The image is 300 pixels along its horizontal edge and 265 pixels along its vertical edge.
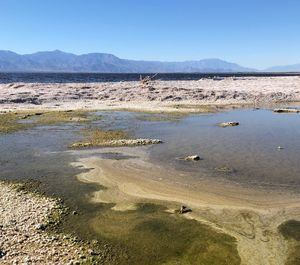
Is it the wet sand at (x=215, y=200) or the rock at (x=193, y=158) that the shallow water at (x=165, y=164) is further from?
the wet sand at (x=215, y=200)

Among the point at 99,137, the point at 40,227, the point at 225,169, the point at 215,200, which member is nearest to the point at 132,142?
the point at 99,137

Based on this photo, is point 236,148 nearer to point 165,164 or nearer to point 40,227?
point 165,164

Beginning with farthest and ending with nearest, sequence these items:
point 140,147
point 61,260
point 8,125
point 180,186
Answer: point 8,125 < point 140,147 < point 180,186 < point 61,260

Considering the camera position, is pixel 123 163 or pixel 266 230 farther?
pixel 123 163

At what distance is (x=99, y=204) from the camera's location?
61.0ft

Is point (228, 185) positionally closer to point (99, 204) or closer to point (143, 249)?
point (99, 204)

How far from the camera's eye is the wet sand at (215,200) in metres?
14.7

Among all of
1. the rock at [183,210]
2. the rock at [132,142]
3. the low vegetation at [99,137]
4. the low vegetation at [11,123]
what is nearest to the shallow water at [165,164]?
the rock at [183,210]

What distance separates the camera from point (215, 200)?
62.2 feet

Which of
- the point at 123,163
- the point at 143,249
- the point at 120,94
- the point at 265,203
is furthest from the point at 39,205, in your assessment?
the point at 120,94

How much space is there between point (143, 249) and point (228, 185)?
336 inches

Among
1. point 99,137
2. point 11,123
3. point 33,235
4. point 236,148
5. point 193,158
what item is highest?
point 33,235

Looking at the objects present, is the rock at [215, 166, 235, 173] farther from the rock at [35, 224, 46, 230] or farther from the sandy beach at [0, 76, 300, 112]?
the sandy beach at [0, 76, 300, 112]

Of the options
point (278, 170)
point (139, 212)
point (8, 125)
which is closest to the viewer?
point (139, 212)
